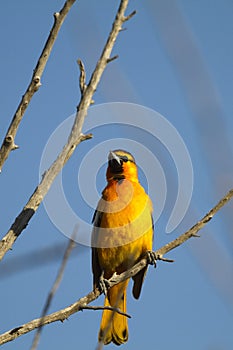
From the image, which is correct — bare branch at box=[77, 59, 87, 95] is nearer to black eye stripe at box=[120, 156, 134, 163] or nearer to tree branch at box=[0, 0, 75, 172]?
tree branch at box=[0, 0, 75, 172]

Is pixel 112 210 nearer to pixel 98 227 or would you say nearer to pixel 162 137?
pixel 98 227

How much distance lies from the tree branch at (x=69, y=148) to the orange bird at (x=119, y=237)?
9.27 ft

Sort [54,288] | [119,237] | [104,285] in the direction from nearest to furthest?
[54,288], [104,285], [119,237]

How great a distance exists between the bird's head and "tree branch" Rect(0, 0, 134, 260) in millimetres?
3893

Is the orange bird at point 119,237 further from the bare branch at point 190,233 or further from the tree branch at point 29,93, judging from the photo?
the tree branch at point 29,93

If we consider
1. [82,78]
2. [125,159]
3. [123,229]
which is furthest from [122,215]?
[82,78]

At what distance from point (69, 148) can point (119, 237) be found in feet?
10.3

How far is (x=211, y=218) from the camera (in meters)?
3.50

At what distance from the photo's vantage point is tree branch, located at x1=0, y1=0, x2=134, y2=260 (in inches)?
110

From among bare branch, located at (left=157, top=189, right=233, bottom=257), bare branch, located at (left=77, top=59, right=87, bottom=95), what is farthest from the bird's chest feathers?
bare branch, located at (left=77, top=59, right=87, bottom=95)

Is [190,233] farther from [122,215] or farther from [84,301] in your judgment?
[122,215]

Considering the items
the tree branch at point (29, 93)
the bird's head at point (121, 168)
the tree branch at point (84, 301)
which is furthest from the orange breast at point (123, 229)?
the tree branch at point (29, 93)

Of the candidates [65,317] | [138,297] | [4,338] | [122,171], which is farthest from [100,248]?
[4,338]

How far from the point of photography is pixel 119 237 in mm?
5992
